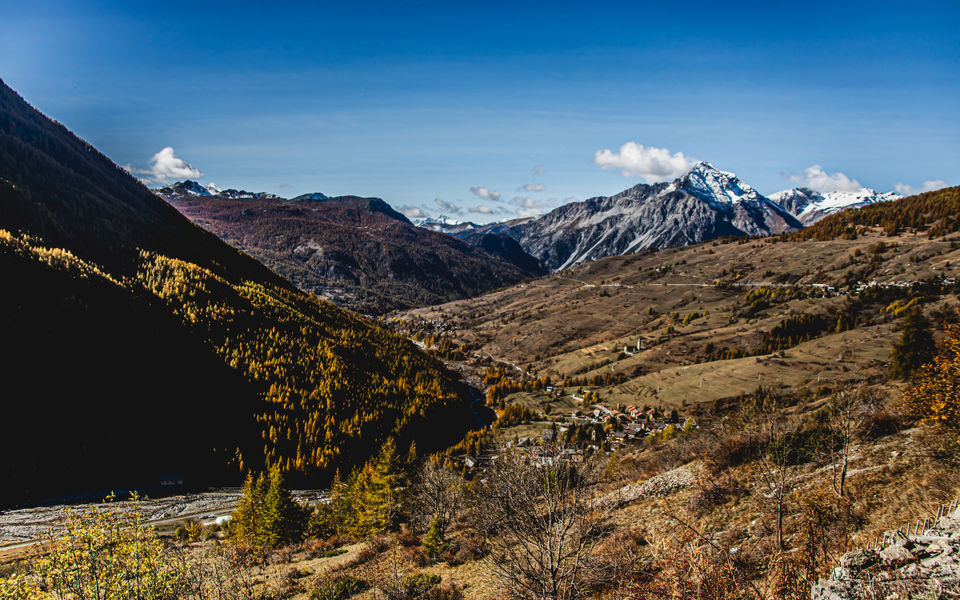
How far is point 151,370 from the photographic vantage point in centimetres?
10181

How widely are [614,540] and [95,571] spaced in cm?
2395

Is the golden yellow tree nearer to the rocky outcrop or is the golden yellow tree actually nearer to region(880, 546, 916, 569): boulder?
the rocky outcrop

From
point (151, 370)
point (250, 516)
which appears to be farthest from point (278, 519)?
point (151, 370)

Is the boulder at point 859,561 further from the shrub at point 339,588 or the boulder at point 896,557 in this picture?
the shrub at point 339,588

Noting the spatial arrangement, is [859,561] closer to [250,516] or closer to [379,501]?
[379,501]

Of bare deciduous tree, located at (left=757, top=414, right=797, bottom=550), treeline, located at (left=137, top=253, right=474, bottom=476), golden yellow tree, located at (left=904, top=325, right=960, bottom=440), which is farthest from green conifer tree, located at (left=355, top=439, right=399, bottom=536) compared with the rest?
treeline, located at (left=137, top=253, right=474, bottom=476)

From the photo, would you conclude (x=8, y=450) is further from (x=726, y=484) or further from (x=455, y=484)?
(x=726, y=484)

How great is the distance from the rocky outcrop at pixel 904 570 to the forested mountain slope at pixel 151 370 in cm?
9894

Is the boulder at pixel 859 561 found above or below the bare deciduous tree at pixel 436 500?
above

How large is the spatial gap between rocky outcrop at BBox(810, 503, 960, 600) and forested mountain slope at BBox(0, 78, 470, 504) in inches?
3895

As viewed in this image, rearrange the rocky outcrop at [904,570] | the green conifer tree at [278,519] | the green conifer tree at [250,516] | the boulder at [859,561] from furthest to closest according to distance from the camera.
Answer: the green conifer tree at [250,516] → the green conifer tree at [278,519] → the boulder at [859,561] → the rocky outcrop at [904,570]

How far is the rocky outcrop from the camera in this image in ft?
29.5

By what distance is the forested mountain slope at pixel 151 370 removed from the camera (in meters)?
82.5

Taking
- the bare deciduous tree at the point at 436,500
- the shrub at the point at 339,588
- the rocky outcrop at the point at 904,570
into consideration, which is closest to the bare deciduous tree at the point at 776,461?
the rocky outcrop at the point at 904,570
